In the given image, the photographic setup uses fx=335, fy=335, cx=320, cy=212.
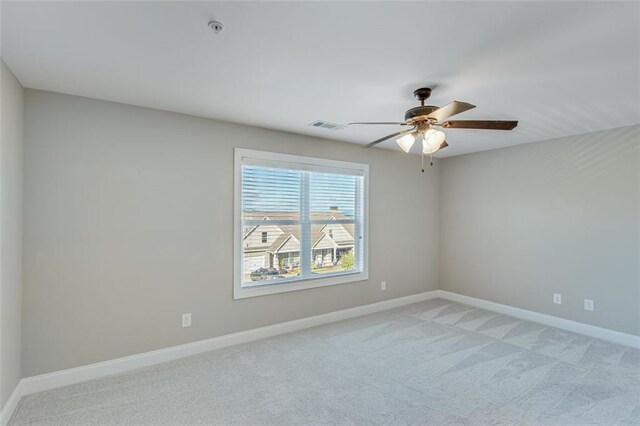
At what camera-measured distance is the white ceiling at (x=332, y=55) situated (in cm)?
167

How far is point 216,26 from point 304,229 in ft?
8.91

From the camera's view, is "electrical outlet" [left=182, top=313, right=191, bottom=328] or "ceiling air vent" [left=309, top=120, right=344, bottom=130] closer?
"electrical outlet" [left=182, top=313, right=191, bottom=328]

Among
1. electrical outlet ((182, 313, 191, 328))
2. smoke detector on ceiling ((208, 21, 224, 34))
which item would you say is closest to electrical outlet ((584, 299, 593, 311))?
electrical outlet ((182, 313, 191, 328))

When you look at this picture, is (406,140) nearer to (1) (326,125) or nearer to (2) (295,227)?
(1) (326,125)

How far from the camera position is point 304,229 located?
4.19m

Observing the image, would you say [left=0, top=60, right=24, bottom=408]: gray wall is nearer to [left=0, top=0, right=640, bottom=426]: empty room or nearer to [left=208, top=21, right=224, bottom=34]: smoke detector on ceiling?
[left=0, top=0, right=640, bottom=426]: empty room

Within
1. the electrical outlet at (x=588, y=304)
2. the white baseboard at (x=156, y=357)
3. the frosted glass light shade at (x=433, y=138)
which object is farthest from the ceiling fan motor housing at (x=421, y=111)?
the electrical outlet at (x=588, y=304)

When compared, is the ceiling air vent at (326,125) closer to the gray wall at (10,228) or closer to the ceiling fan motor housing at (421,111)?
the ceiling fan motor housing at (421,111)

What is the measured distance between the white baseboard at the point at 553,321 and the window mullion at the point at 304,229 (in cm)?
268

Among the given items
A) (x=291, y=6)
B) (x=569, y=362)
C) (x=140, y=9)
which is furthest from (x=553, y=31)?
(x=569, y=362)

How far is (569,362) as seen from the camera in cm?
318

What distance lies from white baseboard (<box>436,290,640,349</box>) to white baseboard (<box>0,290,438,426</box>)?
165 cm

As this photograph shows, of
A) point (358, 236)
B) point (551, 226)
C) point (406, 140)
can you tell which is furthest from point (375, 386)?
point (551, 226)

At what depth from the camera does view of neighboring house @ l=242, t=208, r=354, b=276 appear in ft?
12.4
